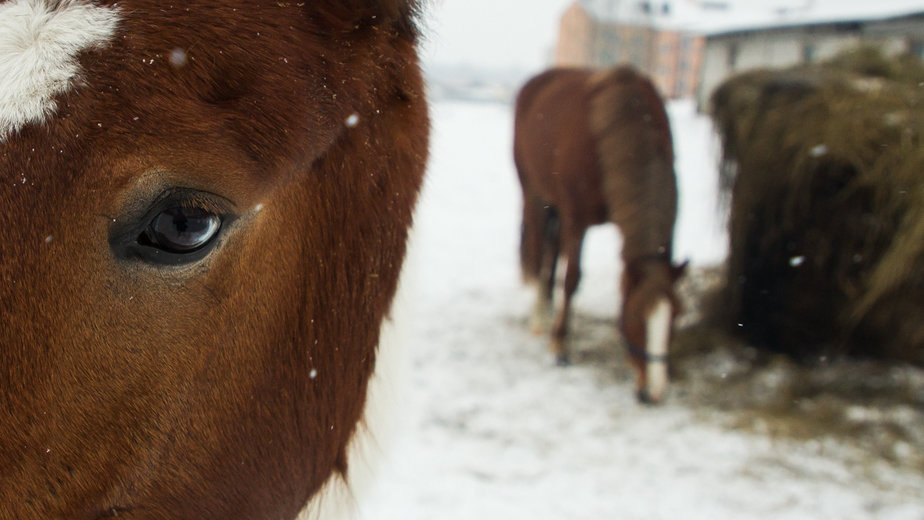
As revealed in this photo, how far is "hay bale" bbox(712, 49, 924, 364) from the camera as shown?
12.7 feet

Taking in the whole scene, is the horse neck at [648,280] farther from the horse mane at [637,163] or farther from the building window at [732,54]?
the building window at [732,54]

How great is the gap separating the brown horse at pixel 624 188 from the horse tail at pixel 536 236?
26cm

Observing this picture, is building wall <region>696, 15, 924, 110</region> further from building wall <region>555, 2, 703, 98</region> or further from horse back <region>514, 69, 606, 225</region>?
building wall <region>555, 2, 703, 98</region>

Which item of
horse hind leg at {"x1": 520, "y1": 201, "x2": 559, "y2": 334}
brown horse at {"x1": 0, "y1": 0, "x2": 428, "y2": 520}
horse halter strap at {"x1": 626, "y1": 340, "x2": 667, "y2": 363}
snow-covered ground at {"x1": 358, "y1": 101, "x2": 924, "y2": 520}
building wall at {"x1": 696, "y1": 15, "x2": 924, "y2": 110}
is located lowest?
snow-covered ground at {"x1": 358, "y1": 101, "x2": 924, "y2": 520}

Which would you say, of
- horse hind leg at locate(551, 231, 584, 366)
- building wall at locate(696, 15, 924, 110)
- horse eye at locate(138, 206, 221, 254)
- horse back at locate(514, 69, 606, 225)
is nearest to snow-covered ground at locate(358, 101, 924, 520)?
horse hind leg at locate(551, 231, 584, 366)

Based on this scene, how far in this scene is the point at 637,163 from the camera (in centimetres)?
407

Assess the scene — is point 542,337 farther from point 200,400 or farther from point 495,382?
point 200,400

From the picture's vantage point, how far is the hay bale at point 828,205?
386 centimetres

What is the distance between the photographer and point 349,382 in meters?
1.27

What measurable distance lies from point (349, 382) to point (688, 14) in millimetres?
20662

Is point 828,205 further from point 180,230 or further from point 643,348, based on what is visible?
point 180,230

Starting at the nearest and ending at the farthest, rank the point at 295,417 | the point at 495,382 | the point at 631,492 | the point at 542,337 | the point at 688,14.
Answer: the point at 295,417
the point at 631,492
the point at 495,382
the point at 542,337
the point at 688,14

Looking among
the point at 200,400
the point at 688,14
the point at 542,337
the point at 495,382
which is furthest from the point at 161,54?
the point at 688,14

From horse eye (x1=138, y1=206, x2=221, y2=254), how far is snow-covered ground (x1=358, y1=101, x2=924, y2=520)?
0.62m
